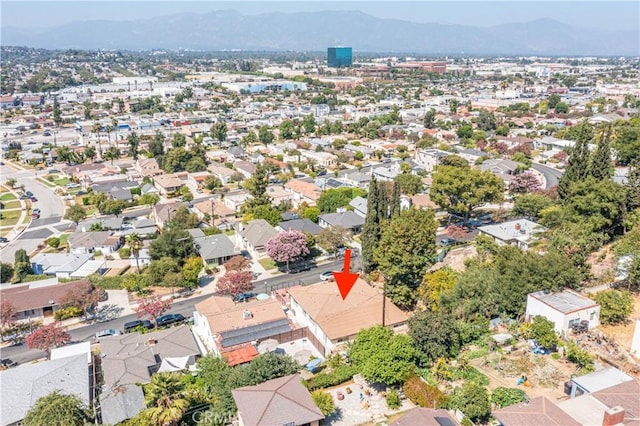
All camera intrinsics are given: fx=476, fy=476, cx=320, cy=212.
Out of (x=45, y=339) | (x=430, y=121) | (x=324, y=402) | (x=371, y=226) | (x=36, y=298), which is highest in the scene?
(x=430, y=121)

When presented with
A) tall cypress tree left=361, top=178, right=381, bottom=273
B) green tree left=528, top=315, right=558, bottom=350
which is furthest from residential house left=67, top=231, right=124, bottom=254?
green tree left=528, top=315, right=558, bottom=350

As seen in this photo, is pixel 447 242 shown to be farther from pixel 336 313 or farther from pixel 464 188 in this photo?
pixel 336 313

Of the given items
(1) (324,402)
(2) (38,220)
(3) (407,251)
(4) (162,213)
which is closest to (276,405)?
(1) (324,402)

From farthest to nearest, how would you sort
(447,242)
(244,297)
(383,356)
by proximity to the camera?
(447,242) < (244,297) < (383,356)

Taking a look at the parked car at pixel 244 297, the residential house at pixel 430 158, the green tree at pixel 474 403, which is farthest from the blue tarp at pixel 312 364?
the residential house at pixel 430 158

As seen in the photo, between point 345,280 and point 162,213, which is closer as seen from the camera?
point 345,280

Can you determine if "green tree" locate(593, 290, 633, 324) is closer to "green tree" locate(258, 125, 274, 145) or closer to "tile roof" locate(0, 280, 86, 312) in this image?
"tile roof" locate(0, 280, 86, 312)

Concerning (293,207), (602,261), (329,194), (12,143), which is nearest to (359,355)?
(602,261)
